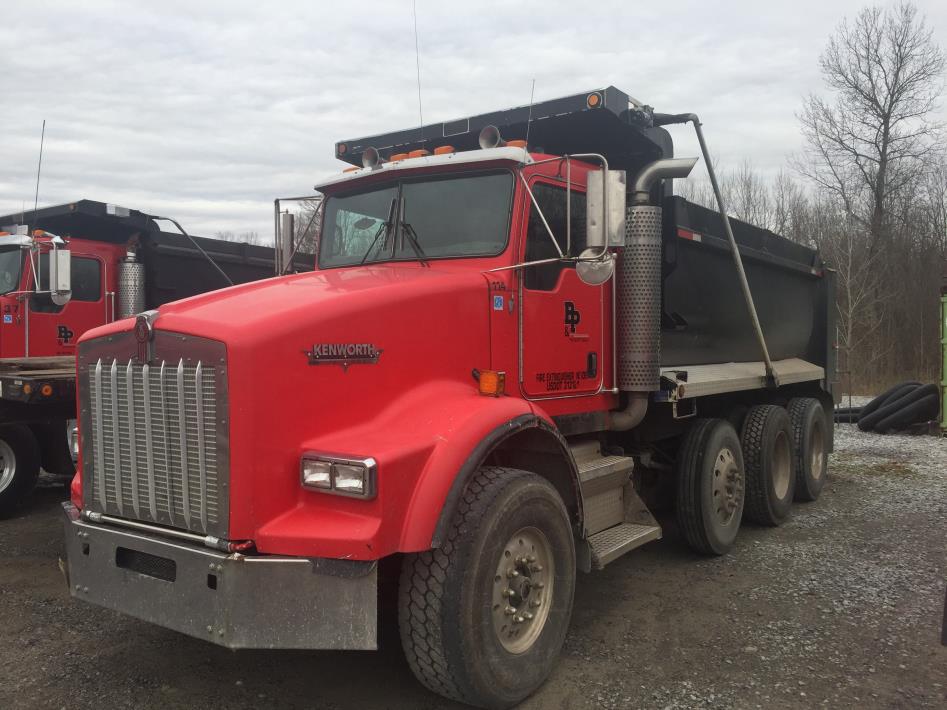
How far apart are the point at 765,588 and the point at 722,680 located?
63.5 inches

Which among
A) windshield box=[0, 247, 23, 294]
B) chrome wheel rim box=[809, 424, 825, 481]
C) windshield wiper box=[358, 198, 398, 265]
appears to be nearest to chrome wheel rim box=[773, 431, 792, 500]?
chrome wheel rim box=[809, 424, 825, 481]

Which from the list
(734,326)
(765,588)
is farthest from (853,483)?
(765,588)

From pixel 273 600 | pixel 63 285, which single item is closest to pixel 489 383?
pixel 273 600

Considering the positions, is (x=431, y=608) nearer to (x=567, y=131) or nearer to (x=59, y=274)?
(x=567, y=131)

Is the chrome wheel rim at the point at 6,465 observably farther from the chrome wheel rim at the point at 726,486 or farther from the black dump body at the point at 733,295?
the chrome wheel rim at the point at 726,486

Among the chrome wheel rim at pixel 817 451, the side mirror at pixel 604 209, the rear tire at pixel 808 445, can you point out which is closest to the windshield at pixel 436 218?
the side mirror at pixel 604 209

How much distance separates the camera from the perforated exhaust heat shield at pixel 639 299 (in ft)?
16.7

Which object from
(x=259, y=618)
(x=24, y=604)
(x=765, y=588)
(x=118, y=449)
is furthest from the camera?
(x=765, y=588)

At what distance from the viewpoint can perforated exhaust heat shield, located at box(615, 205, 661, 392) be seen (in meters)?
5.10

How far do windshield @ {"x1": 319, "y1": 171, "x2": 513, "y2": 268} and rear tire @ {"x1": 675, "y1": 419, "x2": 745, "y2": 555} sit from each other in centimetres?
271

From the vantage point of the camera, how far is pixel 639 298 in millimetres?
5105

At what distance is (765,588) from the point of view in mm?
5246

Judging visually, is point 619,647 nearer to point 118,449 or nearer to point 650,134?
point 118,449

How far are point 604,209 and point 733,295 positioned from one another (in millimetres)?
3406
